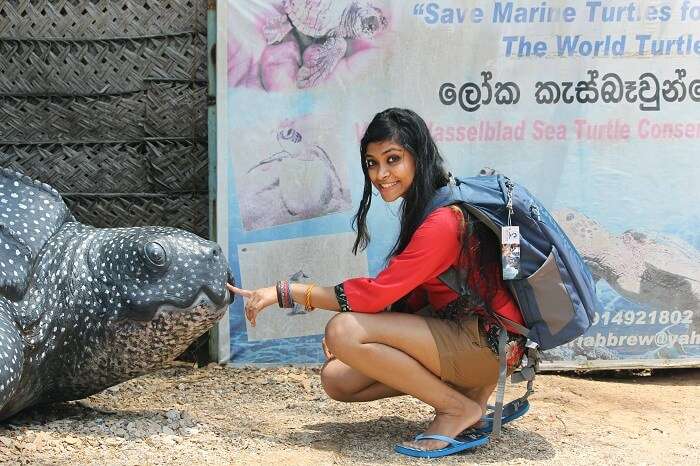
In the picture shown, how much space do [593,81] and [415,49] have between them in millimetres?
831

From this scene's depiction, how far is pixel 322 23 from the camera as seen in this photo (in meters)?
4.11

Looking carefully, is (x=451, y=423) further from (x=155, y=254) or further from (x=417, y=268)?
(x=155, y=254)

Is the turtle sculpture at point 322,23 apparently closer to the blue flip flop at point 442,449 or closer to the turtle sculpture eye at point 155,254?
the turtle sculpture eye at point 155,254

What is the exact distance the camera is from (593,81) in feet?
13.8

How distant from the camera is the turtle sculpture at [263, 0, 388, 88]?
13.5 feet

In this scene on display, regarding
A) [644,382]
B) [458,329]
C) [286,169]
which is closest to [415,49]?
[286,169]

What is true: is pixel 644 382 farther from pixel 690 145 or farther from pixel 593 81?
pixel 593 81

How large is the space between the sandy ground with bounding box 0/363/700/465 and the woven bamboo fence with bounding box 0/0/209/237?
0.85m

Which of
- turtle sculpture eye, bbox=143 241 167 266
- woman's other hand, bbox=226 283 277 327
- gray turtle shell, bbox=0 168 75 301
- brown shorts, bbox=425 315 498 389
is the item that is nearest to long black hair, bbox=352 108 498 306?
brown shorts, bbox=425 315 498 389

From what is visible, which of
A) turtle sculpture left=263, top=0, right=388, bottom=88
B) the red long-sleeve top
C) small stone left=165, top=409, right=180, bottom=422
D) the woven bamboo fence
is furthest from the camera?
the woven bamboo fence

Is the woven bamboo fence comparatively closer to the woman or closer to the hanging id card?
the woman

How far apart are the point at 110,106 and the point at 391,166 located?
1849mm

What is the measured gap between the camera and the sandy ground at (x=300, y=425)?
114 inches

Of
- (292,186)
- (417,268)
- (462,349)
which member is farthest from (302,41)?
(462,349)
